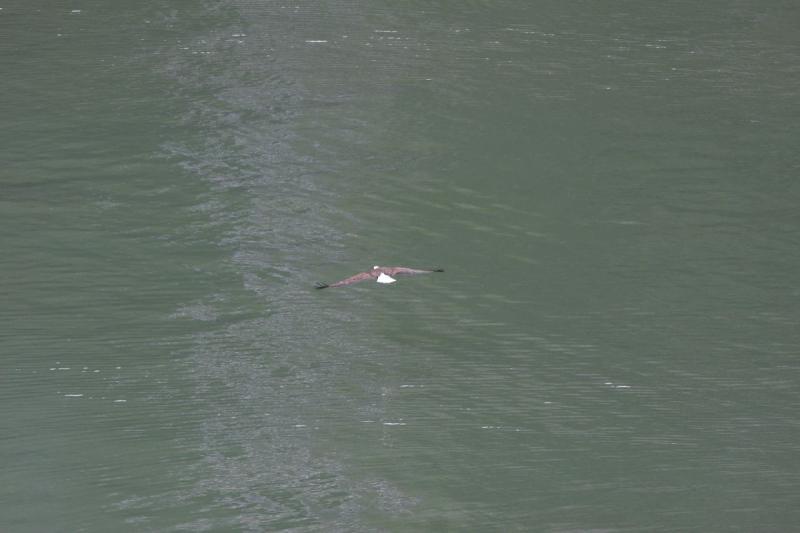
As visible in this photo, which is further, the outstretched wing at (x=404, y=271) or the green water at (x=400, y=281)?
the outstretched wing at (x=404, y=271)

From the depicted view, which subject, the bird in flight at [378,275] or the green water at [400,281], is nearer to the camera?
the green water at [400,281]

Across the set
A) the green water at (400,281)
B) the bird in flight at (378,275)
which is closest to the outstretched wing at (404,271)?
the bird in flight at (378,275)

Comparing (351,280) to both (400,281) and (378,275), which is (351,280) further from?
(400,281)

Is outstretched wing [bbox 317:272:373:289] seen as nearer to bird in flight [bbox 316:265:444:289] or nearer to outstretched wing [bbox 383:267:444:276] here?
bird in flight [bbox 316:265:444:289]

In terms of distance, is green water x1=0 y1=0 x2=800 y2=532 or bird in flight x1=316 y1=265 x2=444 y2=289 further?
bird in flight x1=316 y1=265 x2=444 y2=289

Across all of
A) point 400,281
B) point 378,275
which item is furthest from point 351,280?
point 400,281

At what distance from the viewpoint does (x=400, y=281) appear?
6828mm

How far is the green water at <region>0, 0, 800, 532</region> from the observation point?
17.1ft

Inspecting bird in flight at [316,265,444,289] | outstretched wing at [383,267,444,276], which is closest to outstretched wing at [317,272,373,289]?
bird in flight at [316,265,444,289]

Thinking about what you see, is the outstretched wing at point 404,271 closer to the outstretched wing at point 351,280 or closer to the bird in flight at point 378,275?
the bird in flight at point 378,275

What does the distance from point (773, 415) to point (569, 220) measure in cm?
231

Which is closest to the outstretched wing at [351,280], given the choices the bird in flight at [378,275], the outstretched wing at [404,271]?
the bird in flight at [378,275]

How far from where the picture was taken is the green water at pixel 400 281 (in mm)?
5207

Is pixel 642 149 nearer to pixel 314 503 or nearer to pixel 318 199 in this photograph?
pixel 318 199
